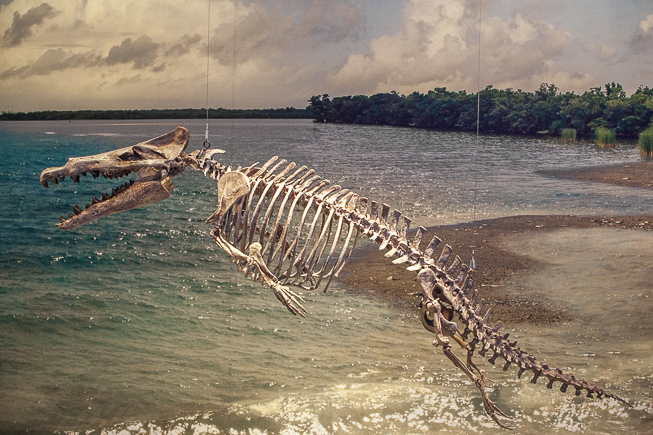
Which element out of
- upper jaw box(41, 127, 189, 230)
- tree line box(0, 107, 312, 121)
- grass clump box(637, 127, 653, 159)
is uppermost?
tree line box(0, 107, 312, 121)

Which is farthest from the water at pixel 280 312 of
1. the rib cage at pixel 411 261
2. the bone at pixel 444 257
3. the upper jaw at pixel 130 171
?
the upper jaw at pixel 130 171

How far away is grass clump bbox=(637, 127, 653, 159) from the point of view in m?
6.02

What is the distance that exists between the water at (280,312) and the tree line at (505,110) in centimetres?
19

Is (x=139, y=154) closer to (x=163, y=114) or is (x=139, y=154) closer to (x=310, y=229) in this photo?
(x=310, y=229)

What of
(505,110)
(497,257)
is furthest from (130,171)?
(505,110)

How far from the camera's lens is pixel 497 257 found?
613cm

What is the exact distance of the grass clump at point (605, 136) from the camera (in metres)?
6.14

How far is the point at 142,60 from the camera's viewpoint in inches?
249

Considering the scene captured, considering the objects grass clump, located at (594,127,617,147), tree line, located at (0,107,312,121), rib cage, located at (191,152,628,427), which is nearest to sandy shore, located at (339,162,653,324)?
grass clump, located at (594,127,617,147)

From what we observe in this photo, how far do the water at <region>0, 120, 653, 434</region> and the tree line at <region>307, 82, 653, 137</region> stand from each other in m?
0.19

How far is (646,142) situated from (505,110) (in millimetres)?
1542

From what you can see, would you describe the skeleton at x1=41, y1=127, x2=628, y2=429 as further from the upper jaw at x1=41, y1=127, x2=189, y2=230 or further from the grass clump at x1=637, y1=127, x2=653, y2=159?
the grass clump at x1=637, y1=127, x2=653, y2=159

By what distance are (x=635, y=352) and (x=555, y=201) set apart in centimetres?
232

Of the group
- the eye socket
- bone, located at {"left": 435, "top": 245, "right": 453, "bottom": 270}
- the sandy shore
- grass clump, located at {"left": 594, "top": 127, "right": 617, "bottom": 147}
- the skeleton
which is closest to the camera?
the skeleton
